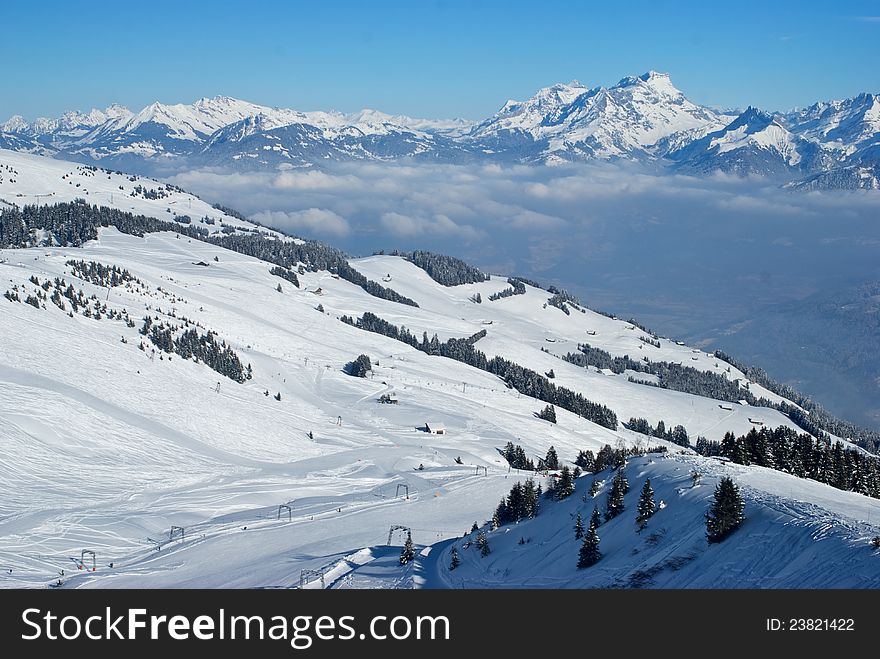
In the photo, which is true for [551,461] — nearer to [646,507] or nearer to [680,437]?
[646,507]

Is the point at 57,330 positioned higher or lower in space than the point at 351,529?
higher

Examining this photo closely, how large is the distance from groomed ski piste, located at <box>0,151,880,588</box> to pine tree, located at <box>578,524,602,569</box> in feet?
2.74

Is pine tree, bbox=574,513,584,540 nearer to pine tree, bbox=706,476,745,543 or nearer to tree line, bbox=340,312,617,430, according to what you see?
pine tree, bbox=706,476,745,543

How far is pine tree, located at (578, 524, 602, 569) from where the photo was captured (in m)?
38.8

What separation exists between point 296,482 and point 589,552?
46.8m

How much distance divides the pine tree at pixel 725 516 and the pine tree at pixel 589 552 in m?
6.55

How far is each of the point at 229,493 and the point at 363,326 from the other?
129561 millimetres

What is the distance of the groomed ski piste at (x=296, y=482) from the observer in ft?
122

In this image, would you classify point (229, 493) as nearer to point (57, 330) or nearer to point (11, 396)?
point (11, 396)

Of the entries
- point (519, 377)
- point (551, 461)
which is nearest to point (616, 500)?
point (551, 461)

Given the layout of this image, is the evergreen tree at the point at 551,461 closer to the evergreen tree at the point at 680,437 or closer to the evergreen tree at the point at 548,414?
the evergreen tree at the point at 548,414

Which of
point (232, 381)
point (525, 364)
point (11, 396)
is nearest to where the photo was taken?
point (11, 396)
